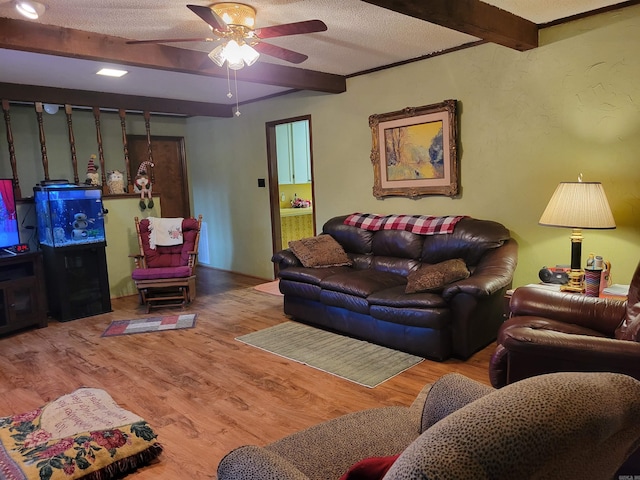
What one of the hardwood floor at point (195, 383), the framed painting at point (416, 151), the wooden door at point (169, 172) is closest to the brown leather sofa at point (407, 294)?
the hardwood floor at point (195, 383)

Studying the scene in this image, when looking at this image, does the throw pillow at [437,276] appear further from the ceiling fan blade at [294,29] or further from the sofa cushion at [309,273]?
the ceiling fan blade at [294,29]

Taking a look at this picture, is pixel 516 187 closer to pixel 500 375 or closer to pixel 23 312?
pixel 500 375

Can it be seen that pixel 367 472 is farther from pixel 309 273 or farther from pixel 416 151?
pixel 416 151

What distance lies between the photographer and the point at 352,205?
5047mm

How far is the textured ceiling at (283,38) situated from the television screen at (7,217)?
111 cm

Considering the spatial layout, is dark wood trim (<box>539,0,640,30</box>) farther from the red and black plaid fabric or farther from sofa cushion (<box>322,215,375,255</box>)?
sofa cushion (<box>322,215,375,255</box>)

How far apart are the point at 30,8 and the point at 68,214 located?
2.54 meters

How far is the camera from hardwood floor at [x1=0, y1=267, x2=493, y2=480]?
242cm

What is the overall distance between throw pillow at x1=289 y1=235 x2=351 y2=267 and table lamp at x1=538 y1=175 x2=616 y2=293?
1.91 meters

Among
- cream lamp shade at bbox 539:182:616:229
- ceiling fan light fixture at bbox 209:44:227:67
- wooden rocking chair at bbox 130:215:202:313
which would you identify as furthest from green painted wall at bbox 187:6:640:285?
ceiling fan light fixture at bbox 209:44:227:67

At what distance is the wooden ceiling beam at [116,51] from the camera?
2.90 metres

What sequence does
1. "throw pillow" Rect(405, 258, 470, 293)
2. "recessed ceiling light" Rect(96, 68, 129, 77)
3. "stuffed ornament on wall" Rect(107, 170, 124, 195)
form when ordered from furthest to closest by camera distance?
"stuffed ornament on wall" Rect(107, 170, 124, 195)
"recessed ceiling light" Rect(96, 68, 129, 77)
"throw pillow" Rect(405, 258, 470, 293)

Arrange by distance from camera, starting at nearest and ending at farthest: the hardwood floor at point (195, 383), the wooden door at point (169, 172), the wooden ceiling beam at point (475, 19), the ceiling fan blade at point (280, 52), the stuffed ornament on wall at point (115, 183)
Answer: the wooden ceiling beam at point (475, 19) < the hardwood floor at point (195, 383) < the ceiling fan blade at point (280, 52) < the stuffed ornament on wall at point (115, 183) < the wooden door at point (169, 172)

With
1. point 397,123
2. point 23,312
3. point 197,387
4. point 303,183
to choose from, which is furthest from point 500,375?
point 303,183
